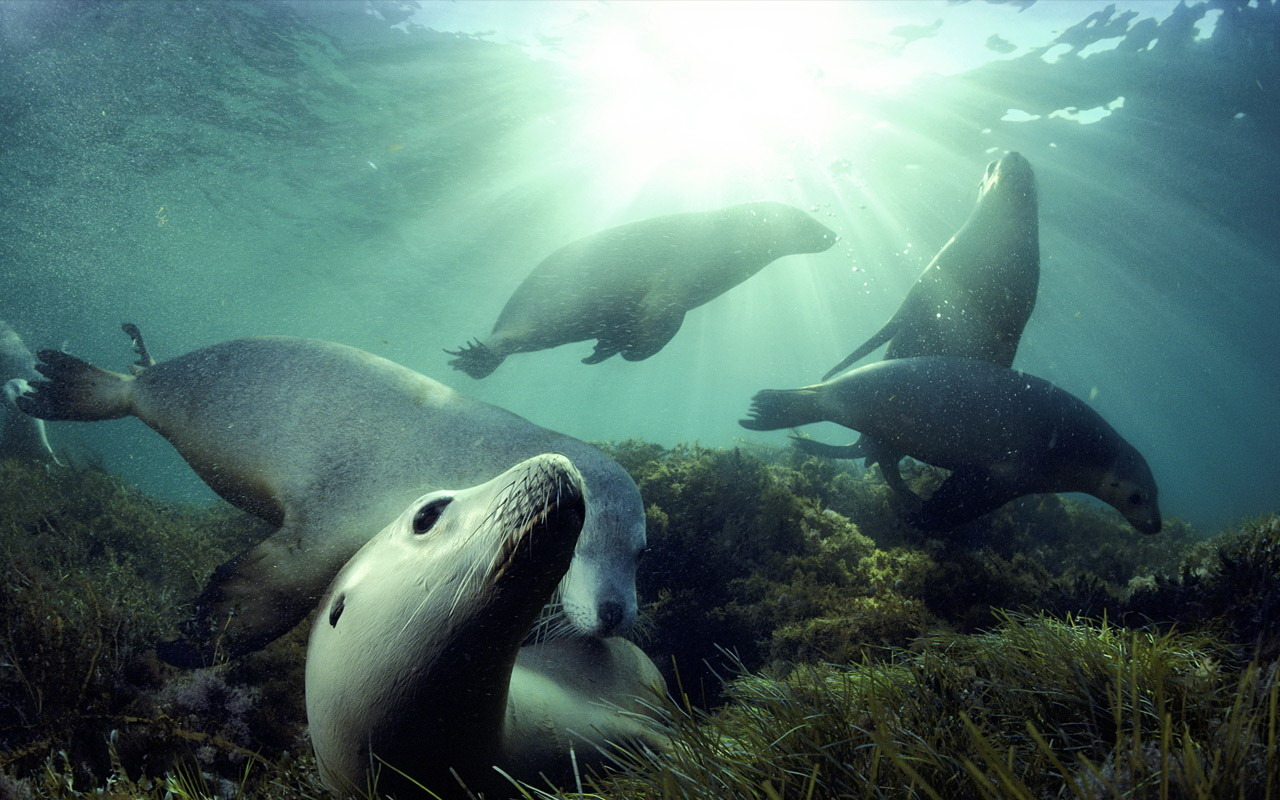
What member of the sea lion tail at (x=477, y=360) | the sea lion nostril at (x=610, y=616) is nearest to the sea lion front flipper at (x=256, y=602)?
the sea lion nostril at (x=610, y=616)

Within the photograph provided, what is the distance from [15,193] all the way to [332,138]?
1527 cm

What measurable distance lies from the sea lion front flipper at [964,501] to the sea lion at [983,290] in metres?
1.18

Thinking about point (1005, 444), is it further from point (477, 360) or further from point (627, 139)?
point (627, 139)

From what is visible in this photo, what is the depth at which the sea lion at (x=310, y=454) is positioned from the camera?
2297mm

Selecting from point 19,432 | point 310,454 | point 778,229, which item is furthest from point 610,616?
point 19,432

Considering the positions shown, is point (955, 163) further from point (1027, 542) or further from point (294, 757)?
point (294, 757)

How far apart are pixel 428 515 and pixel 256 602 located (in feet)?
4.65

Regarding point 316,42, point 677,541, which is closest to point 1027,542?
point 677,541

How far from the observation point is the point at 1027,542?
17.2ft

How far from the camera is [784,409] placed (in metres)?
5.63

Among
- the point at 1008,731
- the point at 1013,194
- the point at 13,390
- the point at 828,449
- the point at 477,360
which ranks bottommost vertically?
the point at 13,390

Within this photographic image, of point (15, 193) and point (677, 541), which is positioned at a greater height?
point (677, 541)

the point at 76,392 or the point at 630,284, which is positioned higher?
the point at 630,284

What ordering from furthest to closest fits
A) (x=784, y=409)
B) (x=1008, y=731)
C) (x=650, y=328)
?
(x=650, y=328) → (x=784, y=409) → (x=1008, y=731)
